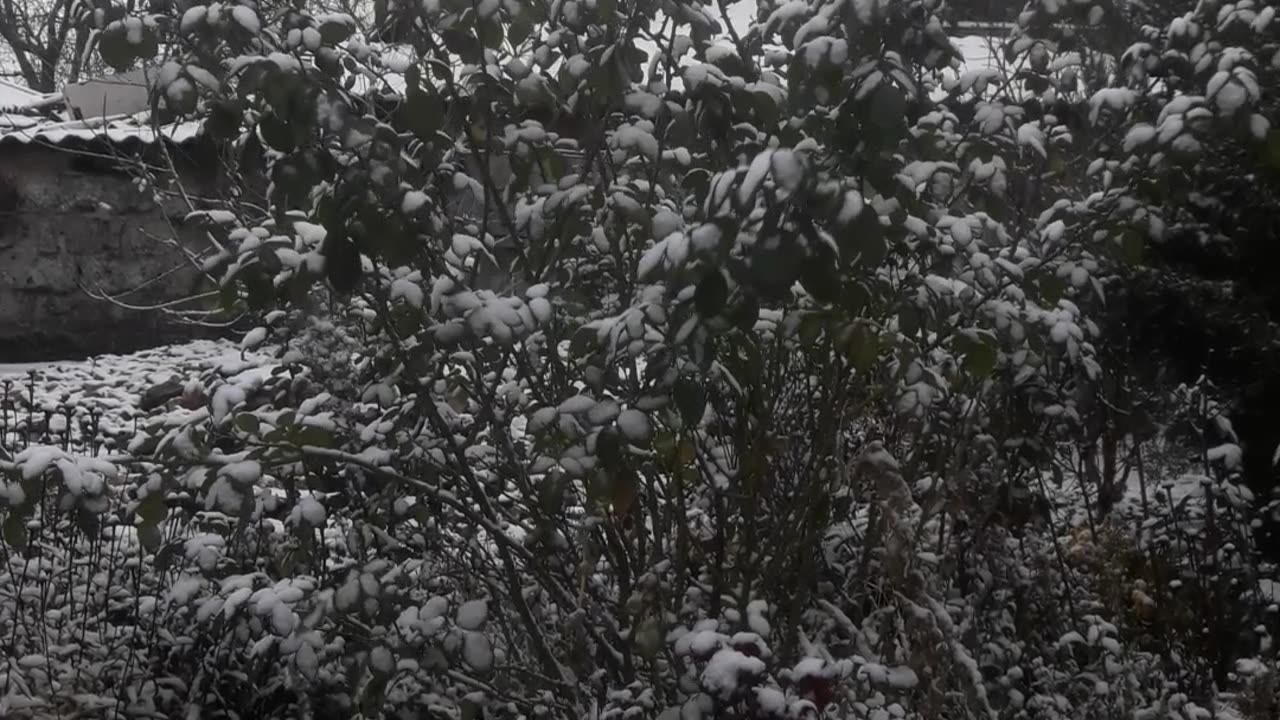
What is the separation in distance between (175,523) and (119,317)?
14.2ft

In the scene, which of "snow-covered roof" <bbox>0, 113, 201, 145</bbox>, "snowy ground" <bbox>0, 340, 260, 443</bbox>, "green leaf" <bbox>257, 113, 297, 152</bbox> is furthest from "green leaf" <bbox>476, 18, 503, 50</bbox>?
"snow-covered roof" <bbox>0, 113, 201, 145</bbox>

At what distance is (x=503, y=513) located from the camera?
2584 mm

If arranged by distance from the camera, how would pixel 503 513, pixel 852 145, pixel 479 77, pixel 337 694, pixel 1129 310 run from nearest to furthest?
pixel 852 145
pixel 479 77
pixel 503 513
pixel 337 694
pixel 1129 310

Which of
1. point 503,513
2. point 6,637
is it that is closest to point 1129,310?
point 503,513

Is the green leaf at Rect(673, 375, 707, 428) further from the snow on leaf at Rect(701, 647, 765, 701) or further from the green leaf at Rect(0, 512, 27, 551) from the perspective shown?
the green leaf at Rect(0, 512, 27, 551)

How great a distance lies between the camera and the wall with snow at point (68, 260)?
7289 mm

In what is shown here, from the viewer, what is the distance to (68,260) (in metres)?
7.38

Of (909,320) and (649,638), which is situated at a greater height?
(909,320)

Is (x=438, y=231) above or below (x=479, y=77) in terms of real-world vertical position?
below

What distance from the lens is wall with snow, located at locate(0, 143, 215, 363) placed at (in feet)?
23.9

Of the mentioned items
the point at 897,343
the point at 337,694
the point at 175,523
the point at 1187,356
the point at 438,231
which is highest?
the point at 438,231

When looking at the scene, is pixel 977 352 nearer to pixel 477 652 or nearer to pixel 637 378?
pixel 637 378

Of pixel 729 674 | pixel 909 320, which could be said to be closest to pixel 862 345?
pixel 909 320

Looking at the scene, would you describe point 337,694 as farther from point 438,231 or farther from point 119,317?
point 119,317
